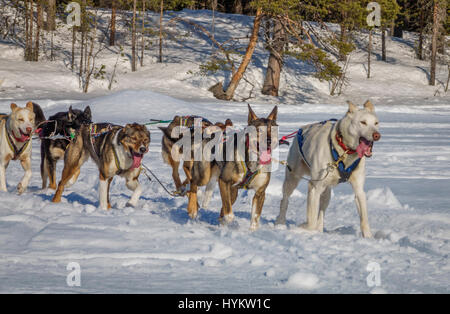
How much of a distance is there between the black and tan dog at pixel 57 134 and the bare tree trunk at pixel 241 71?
1741 cm

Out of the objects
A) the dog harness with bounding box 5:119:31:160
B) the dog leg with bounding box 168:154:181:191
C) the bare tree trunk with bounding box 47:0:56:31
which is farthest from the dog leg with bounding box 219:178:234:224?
the bare tree trunk with bounding box 47:0:56:31

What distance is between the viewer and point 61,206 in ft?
22.7

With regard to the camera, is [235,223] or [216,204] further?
[216,204]

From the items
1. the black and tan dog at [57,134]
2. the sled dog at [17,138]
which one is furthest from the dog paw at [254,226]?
the sled dog at [17,138]

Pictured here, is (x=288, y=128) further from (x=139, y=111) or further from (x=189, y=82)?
(x=189, y=82)

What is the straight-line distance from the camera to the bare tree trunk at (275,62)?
2597cm

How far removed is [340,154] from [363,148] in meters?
0.24

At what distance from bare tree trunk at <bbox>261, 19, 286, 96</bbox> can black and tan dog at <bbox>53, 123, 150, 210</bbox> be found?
19.4 m

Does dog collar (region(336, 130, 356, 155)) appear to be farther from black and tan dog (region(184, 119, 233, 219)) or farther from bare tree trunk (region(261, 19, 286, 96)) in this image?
bare tree trunk (region(261, 19, 286, 96))

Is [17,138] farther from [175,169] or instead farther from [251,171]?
[251,171]

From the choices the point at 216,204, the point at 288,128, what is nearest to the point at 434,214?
the point at 216,204

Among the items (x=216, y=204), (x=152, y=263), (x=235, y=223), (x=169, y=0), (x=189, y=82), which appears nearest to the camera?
(x=152, y=263)

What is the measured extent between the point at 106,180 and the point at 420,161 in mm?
6423
